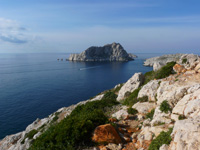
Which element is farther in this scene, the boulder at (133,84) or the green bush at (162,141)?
the boulder at (133,84)

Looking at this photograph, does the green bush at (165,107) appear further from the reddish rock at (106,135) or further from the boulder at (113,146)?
the boulder at (113,146)

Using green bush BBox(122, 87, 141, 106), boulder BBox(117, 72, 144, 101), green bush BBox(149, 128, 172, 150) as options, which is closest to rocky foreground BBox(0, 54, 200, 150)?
green bush BBox(149, 128, 172, 150)

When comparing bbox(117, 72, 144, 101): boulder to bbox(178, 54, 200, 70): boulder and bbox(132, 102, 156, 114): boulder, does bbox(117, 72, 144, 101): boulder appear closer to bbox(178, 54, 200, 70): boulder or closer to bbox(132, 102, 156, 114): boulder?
bbox(178, 54, 200, 70): boulder

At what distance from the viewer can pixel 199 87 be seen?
430 inches

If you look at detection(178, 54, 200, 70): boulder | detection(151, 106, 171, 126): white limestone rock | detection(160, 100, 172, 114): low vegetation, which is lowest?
detection(151, 106, 171, 126): white limestone rock

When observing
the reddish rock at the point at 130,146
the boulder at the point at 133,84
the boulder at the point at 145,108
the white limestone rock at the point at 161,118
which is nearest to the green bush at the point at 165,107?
the white limestone rock at the point at 161,118

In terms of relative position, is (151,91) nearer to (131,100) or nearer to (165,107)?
(131,100)

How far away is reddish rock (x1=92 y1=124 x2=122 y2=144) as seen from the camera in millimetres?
9969

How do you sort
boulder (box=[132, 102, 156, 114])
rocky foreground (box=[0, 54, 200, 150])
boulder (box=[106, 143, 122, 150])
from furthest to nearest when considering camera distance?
boulder (box=[132, 102, 156, 114])
boulder (box=[106, 143, 122, 150])
rocky foreground (box=[0, 54, 200, 150])

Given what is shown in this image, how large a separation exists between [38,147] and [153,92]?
1453 cm

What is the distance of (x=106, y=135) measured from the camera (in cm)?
1020

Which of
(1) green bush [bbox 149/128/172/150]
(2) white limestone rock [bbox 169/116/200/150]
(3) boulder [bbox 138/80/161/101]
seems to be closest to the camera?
(2) white limestone rock [bbox 169/116/200/150]

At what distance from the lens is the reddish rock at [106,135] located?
9969 mm

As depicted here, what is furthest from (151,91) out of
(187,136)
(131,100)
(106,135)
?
(187,136)
